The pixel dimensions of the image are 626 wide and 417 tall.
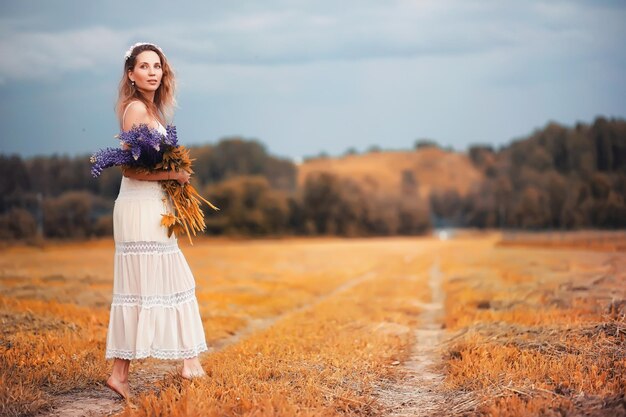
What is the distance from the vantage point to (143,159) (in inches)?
334

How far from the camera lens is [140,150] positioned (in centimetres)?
840

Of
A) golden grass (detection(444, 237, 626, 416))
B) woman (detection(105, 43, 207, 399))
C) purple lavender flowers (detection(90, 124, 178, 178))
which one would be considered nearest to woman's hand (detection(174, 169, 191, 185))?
woman (detection(105, 43, 207, 399))

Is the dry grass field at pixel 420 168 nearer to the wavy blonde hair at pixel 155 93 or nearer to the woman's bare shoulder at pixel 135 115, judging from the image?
the wavy blonde hair at pixel 155 93

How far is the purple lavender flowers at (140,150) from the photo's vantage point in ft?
27.7

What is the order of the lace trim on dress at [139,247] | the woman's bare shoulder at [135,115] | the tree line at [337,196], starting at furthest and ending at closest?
the tree line at [337,196] → the woman's bare shoulder at [135,115] → the lace trim on dress at [139,247]

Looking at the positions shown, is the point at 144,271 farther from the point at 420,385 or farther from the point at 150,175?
the point at 420,385

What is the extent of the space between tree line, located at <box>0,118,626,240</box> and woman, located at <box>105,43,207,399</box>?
37.6 meters

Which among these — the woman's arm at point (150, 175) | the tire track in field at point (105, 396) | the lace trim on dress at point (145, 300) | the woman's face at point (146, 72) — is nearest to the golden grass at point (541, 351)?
the lace trim on dress at point (145, 300)

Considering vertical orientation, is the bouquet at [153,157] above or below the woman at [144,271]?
above

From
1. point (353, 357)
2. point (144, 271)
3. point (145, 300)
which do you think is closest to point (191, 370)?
point (145, 300)

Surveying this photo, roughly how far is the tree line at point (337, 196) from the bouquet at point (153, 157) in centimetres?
3755

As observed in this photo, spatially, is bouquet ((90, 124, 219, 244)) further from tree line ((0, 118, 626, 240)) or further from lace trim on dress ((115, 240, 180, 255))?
tree line ((0, 118, 626, 240))

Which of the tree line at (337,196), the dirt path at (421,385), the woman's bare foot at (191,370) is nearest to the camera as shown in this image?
the dirt path at (421,385)

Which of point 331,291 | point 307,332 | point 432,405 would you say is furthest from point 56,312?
point 331,291
